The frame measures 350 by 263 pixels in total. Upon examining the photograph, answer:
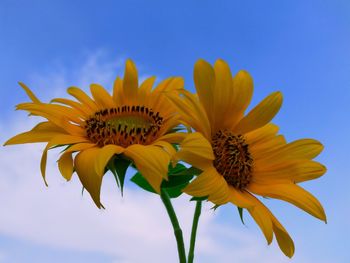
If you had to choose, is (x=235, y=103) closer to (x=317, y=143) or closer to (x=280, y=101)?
(x=280, y=101)

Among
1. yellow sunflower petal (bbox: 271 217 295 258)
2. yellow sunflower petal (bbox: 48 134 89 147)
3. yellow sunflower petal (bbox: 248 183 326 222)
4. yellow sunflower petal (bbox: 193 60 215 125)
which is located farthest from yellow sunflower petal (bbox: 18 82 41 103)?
yellow sunflower petal (bbox: 271 217 295 258)

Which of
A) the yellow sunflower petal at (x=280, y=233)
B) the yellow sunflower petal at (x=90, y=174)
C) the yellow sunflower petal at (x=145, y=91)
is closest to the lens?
the yellow sunflower petal at (x=90, y=174)

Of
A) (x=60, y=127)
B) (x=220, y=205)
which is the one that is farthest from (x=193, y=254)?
(x=60, y=127)

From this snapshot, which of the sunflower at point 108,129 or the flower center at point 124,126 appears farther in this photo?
the flower center at point 124,126

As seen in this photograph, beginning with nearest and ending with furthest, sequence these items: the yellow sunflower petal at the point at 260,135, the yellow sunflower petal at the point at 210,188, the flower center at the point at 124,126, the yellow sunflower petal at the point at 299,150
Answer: the yellow sunflower petal at the point at 210,188
the flower center at the point at 124,126
the yellow sunflower petal at the point at 299,150
the yellow sunflower petal at the point at 260,135

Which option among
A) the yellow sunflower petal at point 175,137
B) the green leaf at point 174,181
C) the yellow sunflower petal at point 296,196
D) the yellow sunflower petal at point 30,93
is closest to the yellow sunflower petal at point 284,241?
the yellow sunflower petal at point 296,196

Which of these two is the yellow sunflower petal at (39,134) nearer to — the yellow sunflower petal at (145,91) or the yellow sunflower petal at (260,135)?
the yellow sunflower petal at (145,91)

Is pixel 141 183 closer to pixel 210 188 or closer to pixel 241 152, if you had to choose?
pixel 241 152
